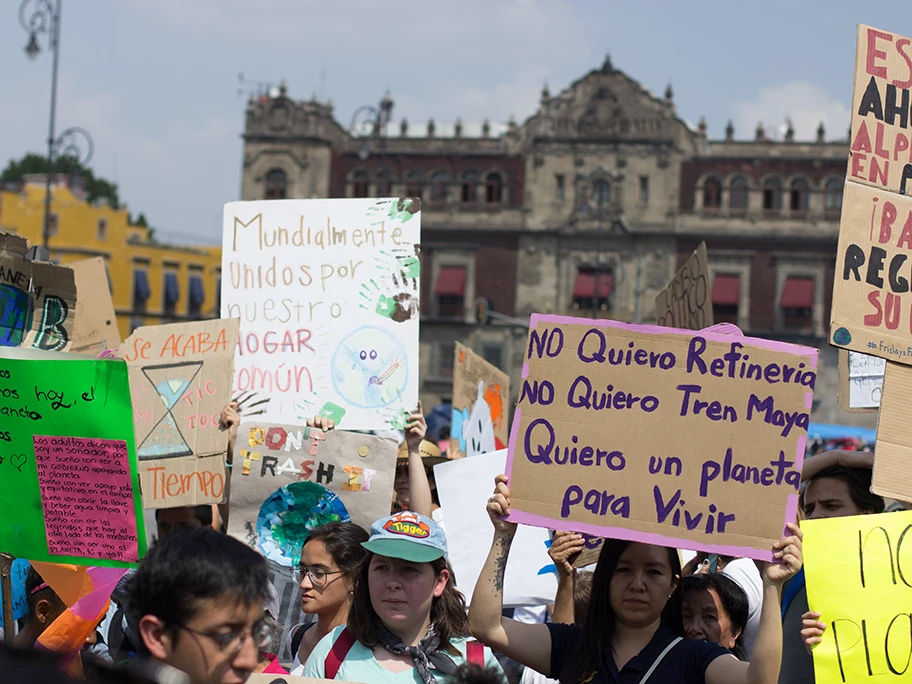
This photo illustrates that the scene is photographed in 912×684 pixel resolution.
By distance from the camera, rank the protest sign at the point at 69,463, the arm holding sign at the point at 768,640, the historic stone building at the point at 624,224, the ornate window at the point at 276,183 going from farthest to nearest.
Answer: the ornate window at the point at 276,183
the historic stone building at the point at 624,224
the protest sign at the point at 69,463
the arm holding sign at the point at 768,640

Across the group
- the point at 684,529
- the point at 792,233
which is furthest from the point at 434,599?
the point at 792,233

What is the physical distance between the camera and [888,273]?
12.0 feet

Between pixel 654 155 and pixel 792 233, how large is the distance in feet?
20.2

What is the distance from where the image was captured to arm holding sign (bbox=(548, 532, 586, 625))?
12.2 ft

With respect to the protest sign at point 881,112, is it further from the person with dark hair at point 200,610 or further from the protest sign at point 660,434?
the person with dark hair at point 200,610

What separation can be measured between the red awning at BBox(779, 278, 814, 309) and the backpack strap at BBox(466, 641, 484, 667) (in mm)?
42203

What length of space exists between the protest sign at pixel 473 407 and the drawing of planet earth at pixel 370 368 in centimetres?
152

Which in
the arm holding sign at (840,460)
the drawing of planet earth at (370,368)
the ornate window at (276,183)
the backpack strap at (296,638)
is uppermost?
A: the ornate window at (276,183)

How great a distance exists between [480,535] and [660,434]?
1658 mm

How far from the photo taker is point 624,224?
43875 millimetres

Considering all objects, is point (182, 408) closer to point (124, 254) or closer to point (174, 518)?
point (174, 518)

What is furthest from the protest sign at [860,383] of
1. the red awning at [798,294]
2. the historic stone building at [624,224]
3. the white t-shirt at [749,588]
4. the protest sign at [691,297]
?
the red awning at [798,294]

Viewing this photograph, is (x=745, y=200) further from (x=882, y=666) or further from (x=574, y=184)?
(x=882, y=666)

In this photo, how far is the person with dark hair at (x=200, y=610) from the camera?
2.08m
